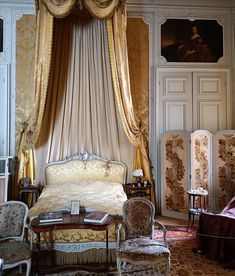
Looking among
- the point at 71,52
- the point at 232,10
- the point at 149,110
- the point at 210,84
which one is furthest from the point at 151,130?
the point at 232,10

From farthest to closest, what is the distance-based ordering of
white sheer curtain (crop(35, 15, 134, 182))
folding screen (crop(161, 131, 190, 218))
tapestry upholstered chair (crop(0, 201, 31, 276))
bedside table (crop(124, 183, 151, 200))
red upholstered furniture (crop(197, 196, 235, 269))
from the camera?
1. white sheer curtain (crop(35, 15, 134, 182))
2. folding screen (crop(161, 131, 190, 218))
3. bedside table (crop(124, 183, 151, 200))
4. red upholstered furniture (crop(197, 196, 235, 269))
5. tapestry upholstered chair (crop(0, 201, 31, 276))

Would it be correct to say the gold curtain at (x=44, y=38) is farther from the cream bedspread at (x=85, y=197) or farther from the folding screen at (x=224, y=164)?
the folding screen at (x=224, y=164)

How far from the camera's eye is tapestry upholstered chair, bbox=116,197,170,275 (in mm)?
2951

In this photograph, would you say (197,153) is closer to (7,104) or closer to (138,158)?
(138,158)

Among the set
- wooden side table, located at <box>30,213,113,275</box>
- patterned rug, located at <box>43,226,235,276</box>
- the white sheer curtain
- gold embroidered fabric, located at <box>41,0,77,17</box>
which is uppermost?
gold embroidered fabric, located at <box>41,0,77,17</box>

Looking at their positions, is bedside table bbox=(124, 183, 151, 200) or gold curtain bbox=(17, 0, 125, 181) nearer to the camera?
gold curtain bbox=(17, 0, 125, 181)

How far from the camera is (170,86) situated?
19.8ft

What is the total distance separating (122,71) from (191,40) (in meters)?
2.08

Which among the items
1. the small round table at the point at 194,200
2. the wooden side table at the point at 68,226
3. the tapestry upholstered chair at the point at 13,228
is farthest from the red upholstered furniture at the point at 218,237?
the tapestry upholstered chair at the point at 13,228

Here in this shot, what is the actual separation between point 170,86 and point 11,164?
3448mm

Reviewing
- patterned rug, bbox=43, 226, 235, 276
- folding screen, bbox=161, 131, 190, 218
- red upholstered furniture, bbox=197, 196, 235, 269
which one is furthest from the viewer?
folding screen, bbox=161, 131, 190, 218

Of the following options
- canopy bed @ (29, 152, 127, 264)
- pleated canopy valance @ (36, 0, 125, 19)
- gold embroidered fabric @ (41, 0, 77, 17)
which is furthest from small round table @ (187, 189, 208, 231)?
gold embroidered fabric @ (41, 0, 77, 17)

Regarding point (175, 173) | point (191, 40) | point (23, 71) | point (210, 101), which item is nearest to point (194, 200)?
point (175, 173)

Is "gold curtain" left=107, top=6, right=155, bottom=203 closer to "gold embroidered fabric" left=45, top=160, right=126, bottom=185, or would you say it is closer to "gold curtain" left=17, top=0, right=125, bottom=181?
"gold curtain" left=17, top=0, right=125, bottom=181
